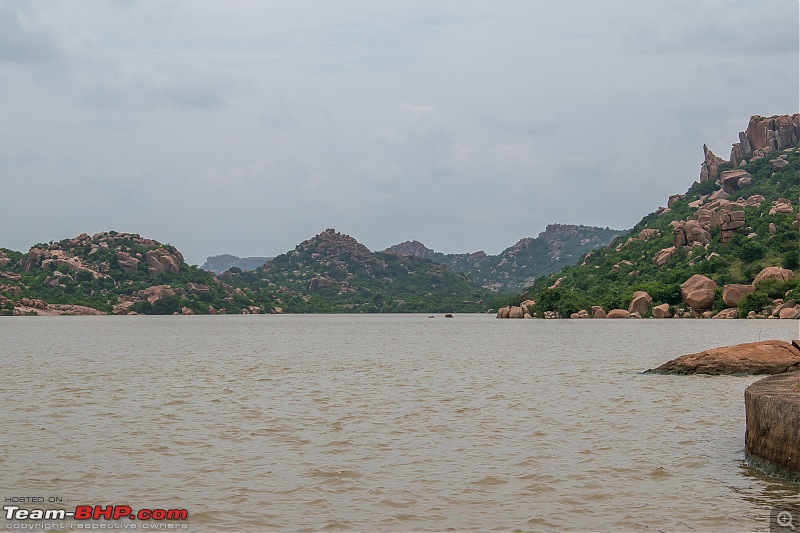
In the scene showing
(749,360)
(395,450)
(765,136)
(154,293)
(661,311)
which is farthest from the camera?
(154,293)

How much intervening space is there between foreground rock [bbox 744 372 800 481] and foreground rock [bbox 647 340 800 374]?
14218 millimetres

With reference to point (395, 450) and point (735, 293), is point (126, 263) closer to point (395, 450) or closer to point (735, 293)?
point (735, 293)

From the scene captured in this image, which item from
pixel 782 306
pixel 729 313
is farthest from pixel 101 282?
pixel 782 306

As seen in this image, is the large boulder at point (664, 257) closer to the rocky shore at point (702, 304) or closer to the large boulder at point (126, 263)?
the rocky shore at point (702, 304)

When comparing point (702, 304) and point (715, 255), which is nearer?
point (702, 304)

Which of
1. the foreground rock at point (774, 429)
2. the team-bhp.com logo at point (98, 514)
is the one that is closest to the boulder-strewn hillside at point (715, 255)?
the foreground rock at point (774, 429)

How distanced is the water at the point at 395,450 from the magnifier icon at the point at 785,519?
0.79 feet

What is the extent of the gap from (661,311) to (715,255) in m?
17.2

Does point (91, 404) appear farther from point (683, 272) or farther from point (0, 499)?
point (683, 272)

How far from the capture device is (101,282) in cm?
18050

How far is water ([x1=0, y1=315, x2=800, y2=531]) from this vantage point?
1127 centimetres

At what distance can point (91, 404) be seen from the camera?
73.7ft

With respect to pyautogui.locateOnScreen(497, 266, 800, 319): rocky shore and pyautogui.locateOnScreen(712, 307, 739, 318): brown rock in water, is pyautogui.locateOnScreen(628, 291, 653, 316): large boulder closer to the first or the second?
pyautogui.locateOnScreen(497, 266, 800, 319): rocky shore

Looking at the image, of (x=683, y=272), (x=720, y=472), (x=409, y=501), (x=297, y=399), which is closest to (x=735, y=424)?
(x=720, y=472)
